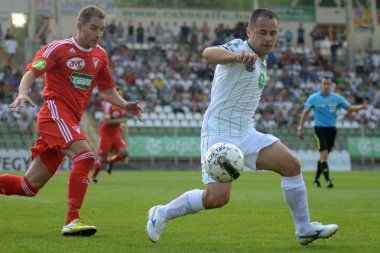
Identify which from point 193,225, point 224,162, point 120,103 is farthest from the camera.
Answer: point 193,225

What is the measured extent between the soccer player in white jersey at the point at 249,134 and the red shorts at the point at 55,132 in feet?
4.47

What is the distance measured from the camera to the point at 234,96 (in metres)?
7.66

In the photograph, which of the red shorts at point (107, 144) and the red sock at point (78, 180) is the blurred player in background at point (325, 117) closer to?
the red shorts at point (107, 144)

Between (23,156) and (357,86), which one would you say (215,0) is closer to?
(357,86)

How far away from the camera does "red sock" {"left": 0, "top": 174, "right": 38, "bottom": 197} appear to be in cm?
862

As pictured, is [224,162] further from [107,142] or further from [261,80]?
[107,142]

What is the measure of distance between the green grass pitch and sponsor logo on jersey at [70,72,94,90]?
165cm

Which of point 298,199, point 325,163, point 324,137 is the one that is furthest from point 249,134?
point 324,137

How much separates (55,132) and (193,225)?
2.17 metres

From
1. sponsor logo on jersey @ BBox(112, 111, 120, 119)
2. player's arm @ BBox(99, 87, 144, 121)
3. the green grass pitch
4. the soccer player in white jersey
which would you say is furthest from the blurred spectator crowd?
the soccer player in white jersey

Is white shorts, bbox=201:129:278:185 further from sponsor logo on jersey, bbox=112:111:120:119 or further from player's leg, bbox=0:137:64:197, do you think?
sponsor logo on jersey, bbox=112:111:120:119

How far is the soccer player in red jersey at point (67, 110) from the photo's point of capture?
8.34 m

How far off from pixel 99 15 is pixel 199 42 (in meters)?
33.7

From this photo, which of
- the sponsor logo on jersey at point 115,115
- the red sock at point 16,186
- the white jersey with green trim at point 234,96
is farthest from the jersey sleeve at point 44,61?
the sponsor logo on jersey at point 115,115
